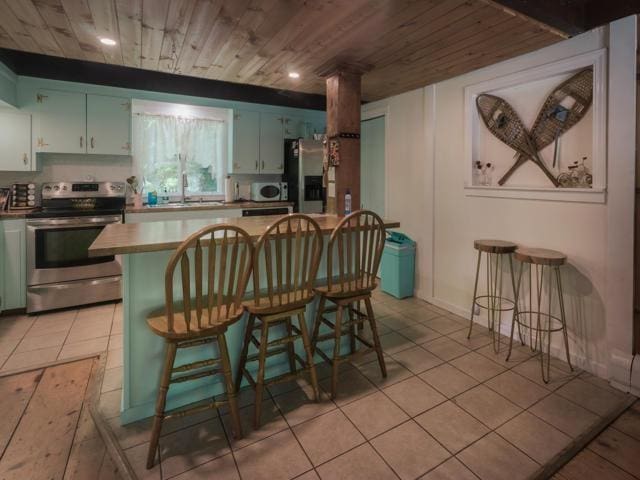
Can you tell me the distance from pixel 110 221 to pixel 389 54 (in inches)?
121

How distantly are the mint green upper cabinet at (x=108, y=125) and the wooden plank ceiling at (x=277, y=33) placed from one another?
40.8 inches

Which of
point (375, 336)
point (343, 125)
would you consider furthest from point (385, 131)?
point (375, 336)

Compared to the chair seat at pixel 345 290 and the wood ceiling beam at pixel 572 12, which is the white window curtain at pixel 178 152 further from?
the wood ceiling beam at pixel 572 12

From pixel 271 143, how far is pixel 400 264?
2419 mm

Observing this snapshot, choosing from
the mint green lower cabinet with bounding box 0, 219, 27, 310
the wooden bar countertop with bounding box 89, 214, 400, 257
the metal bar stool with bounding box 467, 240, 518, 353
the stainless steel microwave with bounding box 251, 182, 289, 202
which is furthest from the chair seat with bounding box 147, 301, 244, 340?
the stainless steel microwave with bounding box 251, 182, 289, 202

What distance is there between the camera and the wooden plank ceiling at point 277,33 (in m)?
2.03

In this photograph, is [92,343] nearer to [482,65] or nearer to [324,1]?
[324,1]

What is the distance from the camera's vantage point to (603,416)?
2.00 metres

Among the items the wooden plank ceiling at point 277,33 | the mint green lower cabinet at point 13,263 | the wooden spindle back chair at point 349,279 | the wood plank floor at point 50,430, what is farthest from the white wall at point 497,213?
the mint green lower cabinet at point 13,263

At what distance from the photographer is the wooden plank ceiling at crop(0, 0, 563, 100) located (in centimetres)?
203

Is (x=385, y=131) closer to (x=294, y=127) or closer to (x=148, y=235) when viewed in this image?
(x=294, y=127)

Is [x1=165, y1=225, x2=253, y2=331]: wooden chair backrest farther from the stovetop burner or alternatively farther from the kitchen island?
the stovetop burner

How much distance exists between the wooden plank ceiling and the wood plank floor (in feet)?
7.52

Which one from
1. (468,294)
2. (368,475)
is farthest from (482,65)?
(368,475)
